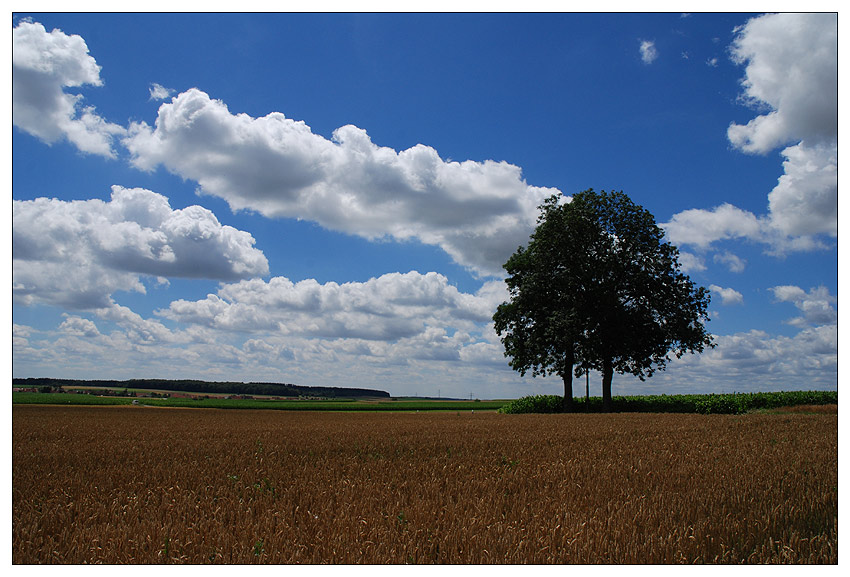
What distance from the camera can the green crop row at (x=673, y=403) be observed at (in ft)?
115

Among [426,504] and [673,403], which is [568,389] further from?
[426,504]

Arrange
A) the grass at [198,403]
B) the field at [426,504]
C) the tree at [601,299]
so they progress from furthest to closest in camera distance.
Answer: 1. the grass at [198,403]
2. the tree at [601,299]
3. the field at [426,504]

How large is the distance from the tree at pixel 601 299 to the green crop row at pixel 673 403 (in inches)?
104

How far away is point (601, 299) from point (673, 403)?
9853mm

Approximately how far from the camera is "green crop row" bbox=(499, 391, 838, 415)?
34.9 m

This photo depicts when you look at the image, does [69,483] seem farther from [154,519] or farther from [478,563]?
[478,563]

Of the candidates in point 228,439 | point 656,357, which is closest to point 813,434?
point 228,439

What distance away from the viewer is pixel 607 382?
113 feet

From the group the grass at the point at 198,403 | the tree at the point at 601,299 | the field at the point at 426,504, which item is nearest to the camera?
the field at the point at 426,504

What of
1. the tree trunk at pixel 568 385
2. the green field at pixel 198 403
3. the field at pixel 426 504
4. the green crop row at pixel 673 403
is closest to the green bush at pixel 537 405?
the green crop row at pixel 673 403

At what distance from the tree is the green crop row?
2.64 metres

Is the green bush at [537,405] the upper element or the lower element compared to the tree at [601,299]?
lower

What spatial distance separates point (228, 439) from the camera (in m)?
13.0

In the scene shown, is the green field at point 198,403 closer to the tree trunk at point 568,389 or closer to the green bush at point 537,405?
the green bush at point 537,405
